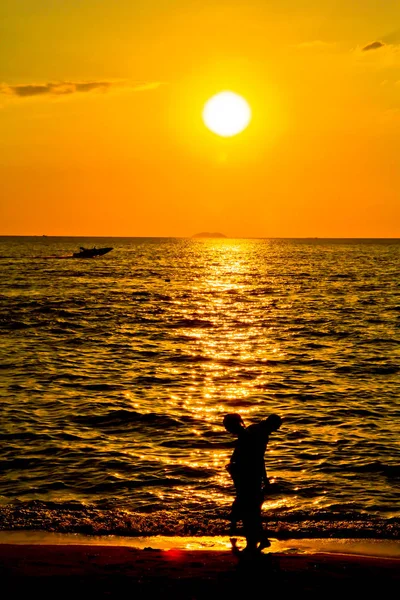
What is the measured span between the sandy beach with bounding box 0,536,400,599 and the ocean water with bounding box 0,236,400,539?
199 cm

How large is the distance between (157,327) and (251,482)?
121 ft

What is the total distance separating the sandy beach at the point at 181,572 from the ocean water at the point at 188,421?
199 centimetres

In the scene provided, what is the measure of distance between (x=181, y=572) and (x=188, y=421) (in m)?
11.4

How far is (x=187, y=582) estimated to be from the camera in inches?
359

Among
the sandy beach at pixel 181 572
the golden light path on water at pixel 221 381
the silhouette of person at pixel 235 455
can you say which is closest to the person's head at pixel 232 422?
the silhouette of person at pixel 235 455

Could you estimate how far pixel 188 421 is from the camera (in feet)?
68.6

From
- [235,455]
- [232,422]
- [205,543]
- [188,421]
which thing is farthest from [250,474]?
[188,421]

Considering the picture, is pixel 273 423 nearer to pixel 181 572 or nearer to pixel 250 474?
pixel 250 474

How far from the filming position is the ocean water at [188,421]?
45.2ft

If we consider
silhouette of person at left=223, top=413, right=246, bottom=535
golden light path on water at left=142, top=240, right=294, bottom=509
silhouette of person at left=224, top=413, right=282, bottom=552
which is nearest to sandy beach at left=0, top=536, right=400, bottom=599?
silhouette of person at left=224, top=413, right=282, bottom=552

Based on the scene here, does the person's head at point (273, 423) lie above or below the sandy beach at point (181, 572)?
above

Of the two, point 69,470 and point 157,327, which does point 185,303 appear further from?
point 69,470

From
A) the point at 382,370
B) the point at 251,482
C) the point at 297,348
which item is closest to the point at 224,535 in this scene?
the point at 251,482

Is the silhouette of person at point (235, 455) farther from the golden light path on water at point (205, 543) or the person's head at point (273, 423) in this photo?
the golden light path on water at point (205, 543)
